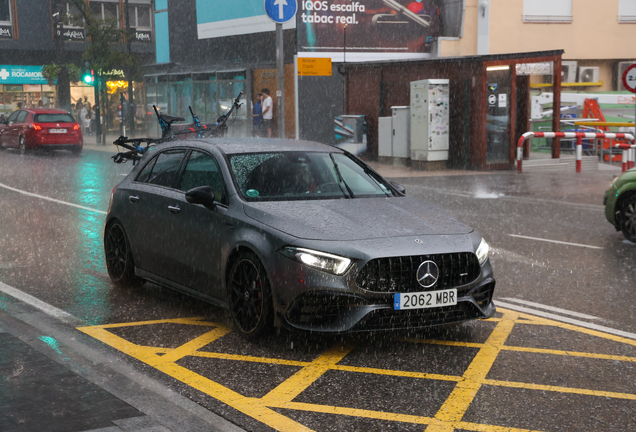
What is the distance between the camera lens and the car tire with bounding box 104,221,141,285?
7578 millimetres

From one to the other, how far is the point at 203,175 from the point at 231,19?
2587cm

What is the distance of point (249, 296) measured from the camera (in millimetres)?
5867

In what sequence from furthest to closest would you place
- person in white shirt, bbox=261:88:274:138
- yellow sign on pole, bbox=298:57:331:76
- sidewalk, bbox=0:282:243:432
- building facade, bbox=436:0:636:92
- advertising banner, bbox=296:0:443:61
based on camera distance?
building facade, bbox=436:0:636:92
advertising banner, bbox=296:0:443:61
person in white shirt, bbox=261:88:274:138
yellow sign on pole, bbox=298:57:331:76
sidewalk, bbox=0:282:243:432

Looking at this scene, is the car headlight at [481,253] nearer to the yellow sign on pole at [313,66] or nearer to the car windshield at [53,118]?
the yellow sign on pole at [313,66]

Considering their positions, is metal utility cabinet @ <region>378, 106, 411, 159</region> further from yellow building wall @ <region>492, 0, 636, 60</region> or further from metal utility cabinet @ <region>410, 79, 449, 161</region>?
yellow building wall @ <region>492, 0, 636, 60</region>

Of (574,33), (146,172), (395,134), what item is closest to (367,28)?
(395,134)

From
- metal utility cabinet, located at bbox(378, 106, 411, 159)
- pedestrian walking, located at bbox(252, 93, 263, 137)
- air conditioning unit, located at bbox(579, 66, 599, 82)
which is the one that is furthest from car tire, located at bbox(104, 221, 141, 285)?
air conditioning unit, located at bbox(579, 66, 599, 82)

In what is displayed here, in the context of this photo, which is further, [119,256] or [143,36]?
[143,36]

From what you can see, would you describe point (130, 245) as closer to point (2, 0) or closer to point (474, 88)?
point (474, 88)

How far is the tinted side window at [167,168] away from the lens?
23.5 feet

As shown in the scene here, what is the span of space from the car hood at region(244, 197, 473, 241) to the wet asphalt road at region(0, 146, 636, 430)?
2.71 feet

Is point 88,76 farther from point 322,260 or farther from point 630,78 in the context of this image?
point 322,260

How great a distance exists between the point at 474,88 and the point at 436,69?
1566 mm

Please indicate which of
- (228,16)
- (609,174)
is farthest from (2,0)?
(609,174)
